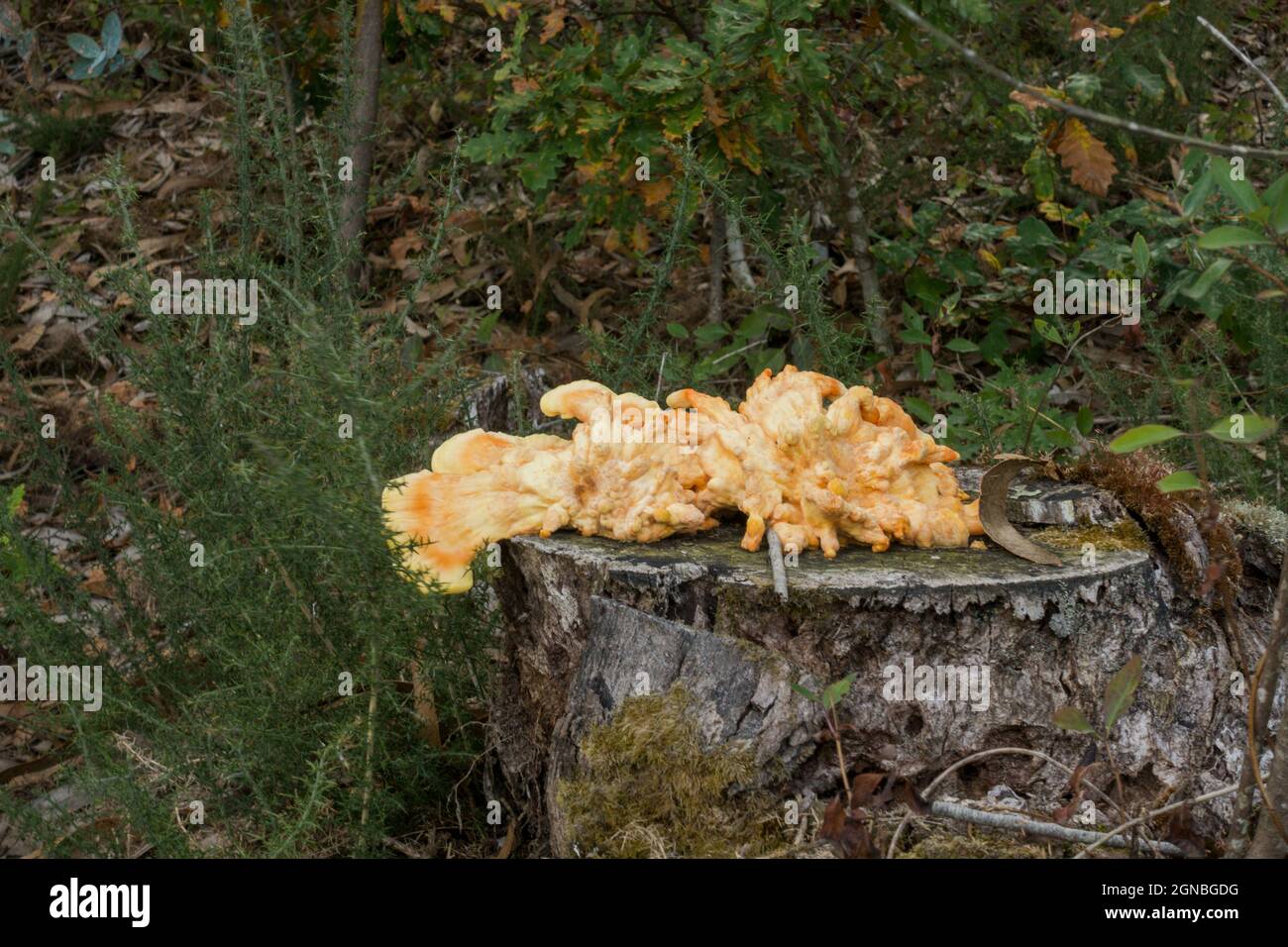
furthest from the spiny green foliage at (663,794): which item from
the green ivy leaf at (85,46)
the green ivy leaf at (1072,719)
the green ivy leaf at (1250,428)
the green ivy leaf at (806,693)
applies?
the green ivy leaf at (85,46)

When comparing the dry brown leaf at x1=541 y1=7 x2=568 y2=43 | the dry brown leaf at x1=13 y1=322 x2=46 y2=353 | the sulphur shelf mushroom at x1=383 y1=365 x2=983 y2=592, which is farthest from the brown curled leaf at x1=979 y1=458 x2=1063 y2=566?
the dry brown leaf at x1=13 y1=322 x2=46 y2=353

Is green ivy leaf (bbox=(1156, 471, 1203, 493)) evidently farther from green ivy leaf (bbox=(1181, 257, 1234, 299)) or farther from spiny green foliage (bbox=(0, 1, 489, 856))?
spiny green foliage (bbox=(0, 1, 489, 856))

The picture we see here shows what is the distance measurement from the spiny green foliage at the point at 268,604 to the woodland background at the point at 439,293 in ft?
0.06

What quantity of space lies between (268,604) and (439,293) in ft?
12.5

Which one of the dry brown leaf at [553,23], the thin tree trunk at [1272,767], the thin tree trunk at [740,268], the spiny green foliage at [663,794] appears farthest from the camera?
the thin tree trunk at [740,268]

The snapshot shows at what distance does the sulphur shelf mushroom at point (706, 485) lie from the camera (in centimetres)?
320

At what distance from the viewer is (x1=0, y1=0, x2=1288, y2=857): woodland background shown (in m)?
3.34

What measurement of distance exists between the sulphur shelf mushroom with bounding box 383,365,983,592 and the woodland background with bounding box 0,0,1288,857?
22cm

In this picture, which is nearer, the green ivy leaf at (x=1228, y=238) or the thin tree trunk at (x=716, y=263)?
the green ivy leaf at (x=1228, y=238)

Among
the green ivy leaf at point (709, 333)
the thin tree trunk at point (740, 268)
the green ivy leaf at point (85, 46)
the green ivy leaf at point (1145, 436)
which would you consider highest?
the green ivy leaf at point (85, 46)

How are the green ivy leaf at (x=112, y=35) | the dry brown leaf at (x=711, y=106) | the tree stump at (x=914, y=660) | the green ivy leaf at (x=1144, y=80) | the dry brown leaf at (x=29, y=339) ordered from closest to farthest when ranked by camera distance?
the tree stump at (x=914, y=660) → the dry brown leaf at (x=711, y=106) → the green ivy leaf at (x=1144, y=80) → the dry brown leaf at (x=29, y=339) → the green ivy leaf at (x=112, y=35)

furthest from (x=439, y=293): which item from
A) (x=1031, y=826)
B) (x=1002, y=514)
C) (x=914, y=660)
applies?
(x=1031, y=826)

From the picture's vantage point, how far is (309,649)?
3.57 meters

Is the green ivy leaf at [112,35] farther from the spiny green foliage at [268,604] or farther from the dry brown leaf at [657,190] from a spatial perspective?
the dry brown leaf at [657,190]
